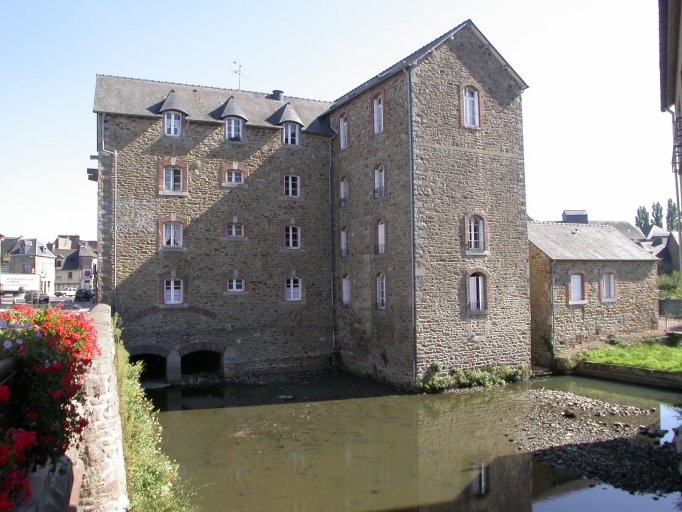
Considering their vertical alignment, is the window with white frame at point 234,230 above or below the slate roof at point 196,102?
below

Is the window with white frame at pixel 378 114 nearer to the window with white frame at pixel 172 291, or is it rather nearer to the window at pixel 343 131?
the window at pixel 343 131

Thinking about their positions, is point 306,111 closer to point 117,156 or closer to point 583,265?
point 117,156

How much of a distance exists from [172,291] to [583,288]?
15.3 m

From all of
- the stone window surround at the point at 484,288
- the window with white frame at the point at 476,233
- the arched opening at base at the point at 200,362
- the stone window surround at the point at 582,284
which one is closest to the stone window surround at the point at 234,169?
the arched opening at base at the point at 200,362

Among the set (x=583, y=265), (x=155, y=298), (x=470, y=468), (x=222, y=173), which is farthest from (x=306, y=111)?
(x=470, y=468)

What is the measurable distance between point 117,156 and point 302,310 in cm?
850

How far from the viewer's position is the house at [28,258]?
2233 inches

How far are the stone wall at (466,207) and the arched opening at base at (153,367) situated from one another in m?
9.59

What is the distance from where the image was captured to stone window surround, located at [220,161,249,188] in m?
19.7

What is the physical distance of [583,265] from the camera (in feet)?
68.8

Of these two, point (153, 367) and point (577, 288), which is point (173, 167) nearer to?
point (153, 367)

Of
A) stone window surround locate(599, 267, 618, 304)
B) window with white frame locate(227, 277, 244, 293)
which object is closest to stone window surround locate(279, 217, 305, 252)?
window with white frame locate(227, 277, 244, 293)

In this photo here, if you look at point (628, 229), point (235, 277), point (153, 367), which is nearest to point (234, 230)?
point (235, 277)

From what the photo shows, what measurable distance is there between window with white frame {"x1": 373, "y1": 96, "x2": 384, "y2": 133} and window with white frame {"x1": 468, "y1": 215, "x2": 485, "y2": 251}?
14.2ft
